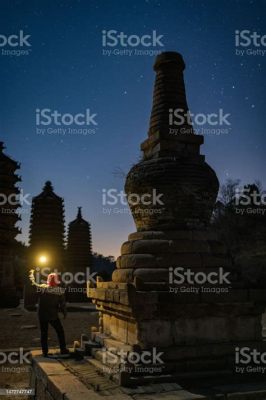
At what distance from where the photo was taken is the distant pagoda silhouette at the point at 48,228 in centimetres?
3641

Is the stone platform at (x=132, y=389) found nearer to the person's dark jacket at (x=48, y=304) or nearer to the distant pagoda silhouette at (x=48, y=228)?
the person's dark jacket at (x=48, y=304)

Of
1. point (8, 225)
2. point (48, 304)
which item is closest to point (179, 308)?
point (48, 304)

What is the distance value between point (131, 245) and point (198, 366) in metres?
2.50

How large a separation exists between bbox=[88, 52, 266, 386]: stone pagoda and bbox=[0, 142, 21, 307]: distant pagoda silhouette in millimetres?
24268

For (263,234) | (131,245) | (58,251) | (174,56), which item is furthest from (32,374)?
(263,234)

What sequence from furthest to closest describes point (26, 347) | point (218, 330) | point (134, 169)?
point (26, 347) < point (134, 169) < point (218, 330)

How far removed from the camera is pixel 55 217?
37.7 metres

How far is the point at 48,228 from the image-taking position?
122 ft

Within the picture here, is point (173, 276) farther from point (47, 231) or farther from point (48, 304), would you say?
point (47, 231)

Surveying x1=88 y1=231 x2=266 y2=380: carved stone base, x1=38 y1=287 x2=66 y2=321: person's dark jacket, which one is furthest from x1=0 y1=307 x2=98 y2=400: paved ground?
x1=88 y1=231 x2=266 y2=380: carved stone base

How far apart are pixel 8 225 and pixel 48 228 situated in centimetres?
620

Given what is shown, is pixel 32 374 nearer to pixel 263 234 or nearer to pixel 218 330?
pixel 218 330

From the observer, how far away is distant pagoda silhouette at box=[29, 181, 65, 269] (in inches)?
1433

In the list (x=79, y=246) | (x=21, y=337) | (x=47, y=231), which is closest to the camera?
(x=21, y=337)
